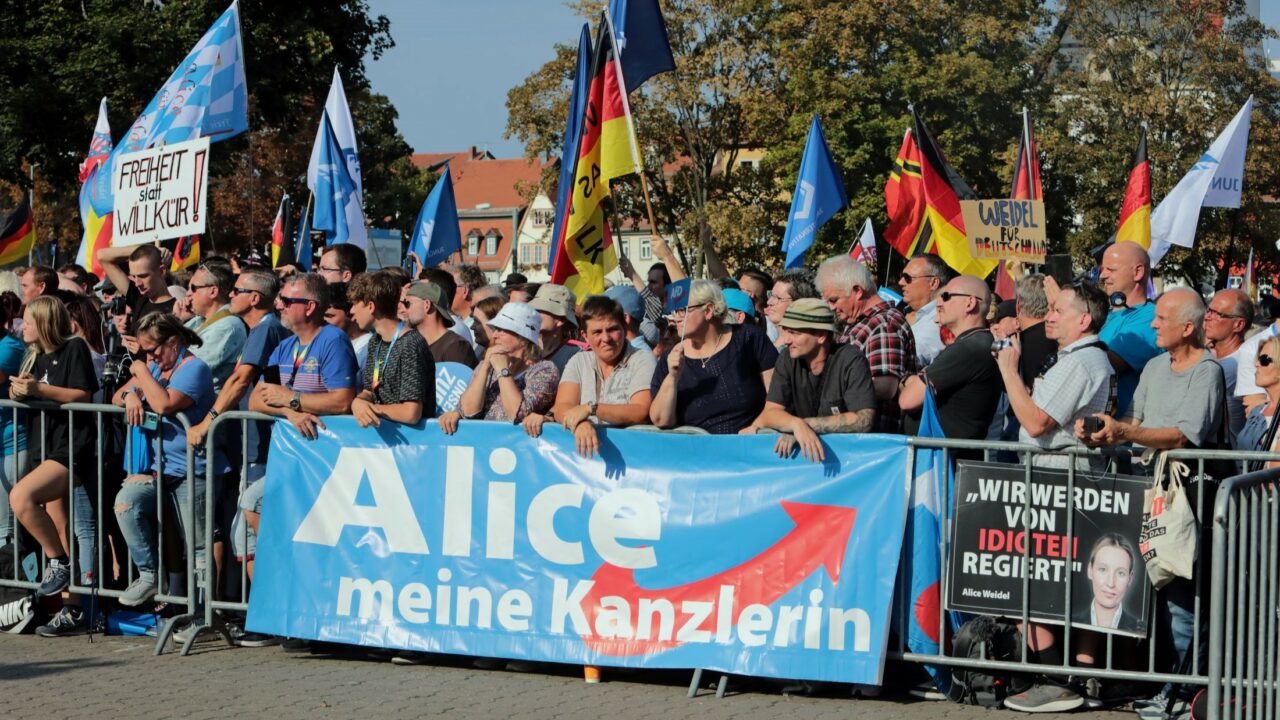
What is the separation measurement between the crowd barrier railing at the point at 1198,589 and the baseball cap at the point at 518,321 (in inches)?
52.8

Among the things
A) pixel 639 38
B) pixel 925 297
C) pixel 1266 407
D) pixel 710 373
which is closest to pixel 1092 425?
pixel 1266 407

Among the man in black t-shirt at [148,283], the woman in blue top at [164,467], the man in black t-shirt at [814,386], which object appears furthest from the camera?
the man in black t-shirt at [148,283]

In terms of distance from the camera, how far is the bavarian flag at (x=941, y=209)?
1509cm

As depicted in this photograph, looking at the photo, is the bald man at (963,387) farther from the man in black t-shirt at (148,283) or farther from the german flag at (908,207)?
the german flag at (908,207)

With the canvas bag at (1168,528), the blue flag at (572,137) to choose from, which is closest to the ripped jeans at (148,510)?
the blue flag at (572,137)

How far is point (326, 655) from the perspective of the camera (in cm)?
793

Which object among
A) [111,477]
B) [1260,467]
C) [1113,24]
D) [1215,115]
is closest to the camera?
[1260,467]

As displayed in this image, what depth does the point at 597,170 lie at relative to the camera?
9.59 m

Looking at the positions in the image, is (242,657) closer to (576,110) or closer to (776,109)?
(576,110)

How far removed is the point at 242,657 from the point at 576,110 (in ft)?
13.4

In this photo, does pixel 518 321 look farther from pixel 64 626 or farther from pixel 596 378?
pixel 64 626

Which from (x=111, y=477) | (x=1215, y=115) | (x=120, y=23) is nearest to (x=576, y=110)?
(x=111, y=477)

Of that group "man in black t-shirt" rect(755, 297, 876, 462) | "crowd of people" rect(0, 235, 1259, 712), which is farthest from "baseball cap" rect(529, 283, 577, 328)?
"man in black t-shirt" rect(755, 297, 876, 462)

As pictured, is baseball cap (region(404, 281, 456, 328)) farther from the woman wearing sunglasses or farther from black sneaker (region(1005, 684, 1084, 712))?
the woman wearing sunglasses
